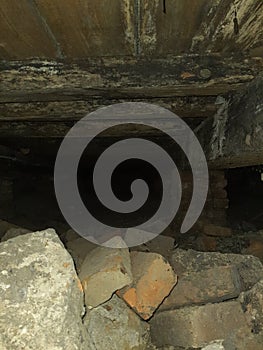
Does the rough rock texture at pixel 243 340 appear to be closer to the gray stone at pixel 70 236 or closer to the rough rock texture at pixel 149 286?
the rough rock texture at pixel 149 286

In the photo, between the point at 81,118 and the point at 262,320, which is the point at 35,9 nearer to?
the point at 81,118

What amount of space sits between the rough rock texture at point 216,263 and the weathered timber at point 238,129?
75 cm

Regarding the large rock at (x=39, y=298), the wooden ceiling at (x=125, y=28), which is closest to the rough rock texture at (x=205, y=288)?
the large rock at (x=39, y=298)

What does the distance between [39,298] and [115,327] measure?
2.11 ft

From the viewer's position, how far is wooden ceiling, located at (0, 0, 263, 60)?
1542 millimetres

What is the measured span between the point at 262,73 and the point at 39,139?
9.04ft

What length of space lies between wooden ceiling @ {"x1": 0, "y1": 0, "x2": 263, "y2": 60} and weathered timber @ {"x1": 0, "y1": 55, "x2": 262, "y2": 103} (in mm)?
73

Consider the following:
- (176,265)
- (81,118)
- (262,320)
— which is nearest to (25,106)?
(81,118)

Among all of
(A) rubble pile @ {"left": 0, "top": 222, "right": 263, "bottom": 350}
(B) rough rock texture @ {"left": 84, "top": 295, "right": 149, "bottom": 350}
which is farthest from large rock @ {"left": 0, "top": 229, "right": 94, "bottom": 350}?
(B) rough rock texture @ {"left": 84, "top": 295, "right": 149, "bottom": 350}

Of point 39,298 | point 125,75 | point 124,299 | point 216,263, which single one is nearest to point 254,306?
Result: point 216,263

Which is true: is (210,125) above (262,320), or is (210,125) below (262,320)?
above

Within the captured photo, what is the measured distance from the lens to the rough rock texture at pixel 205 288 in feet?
8.09

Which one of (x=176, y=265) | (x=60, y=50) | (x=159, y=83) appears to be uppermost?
(x=60, y=50)

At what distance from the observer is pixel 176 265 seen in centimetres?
275
